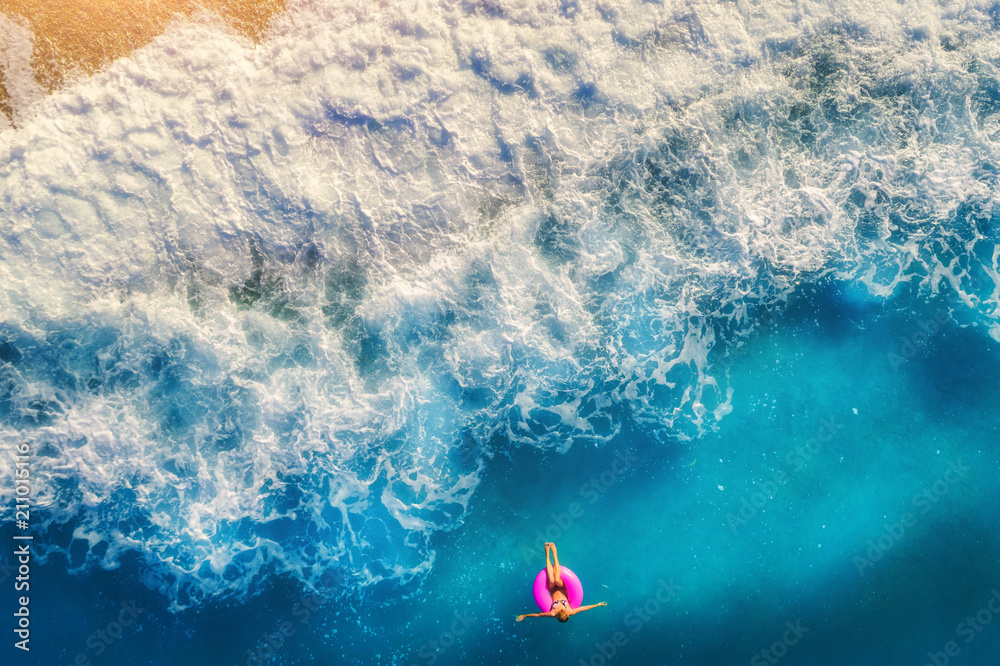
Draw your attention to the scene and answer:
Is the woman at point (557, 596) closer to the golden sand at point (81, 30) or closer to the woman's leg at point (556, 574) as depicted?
the woman's leg at point (556, 574)

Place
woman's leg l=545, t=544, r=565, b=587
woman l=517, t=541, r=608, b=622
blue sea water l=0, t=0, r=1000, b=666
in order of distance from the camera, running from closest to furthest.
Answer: woman l=517, t=541, r=608, b=622 < woman's leg l=545, t=544, r=565, b=587 < blue sea water l=0, t=0, r=1000, b=666

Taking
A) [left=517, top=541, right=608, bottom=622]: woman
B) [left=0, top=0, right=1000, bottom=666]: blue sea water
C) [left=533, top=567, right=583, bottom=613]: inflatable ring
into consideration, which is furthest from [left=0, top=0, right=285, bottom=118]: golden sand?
[left=533, top=567, right=583, bottom=613]: inflatable ring

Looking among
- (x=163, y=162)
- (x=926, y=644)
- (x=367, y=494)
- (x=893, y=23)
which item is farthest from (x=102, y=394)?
(x=893, y=23)

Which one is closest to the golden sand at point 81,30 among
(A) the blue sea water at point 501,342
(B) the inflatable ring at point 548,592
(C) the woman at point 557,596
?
(A) the blue sea water at point 501,342

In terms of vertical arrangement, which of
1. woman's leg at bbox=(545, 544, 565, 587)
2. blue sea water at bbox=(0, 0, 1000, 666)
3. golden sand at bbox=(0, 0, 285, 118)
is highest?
golden sand at bbox=(0, 0, 285, 118)

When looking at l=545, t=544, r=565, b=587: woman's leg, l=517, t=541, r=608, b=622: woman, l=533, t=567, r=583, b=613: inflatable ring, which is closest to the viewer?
l=517, t=541, r=608, b=622: woman

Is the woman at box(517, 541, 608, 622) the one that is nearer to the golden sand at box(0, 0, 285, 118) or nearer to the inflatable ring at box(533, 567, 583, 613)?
the inflatable ring at box(533, 567, 583, 613)

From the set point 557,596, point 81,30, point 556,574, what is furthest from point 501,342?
point 81,30

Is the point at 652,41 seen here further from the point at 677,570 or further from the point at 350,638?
the point at 350,638
